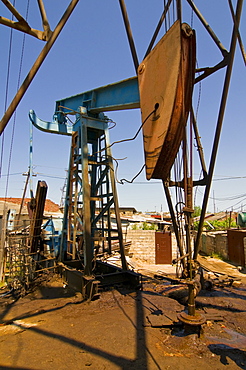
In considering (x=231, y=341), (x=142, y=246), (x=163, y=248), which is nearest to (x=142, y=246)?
(x=142, y=246)

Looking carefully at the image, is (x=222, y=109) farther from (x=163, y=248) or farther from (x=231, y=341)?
(x=163, y=248)

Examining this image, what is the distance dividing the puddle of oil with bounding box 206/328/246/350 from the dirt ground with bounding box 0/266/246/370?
1 centimetres

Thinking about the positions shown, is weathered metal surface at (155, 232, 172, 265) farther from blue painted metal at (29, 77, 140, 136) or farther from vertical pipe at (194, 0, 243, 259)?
vertical pipe at (194, 0, 243, 259)

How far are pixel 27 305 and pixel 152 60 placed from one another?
567cm

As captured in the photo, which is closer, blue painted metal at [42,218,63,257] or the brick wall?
blue painted metal at [42,218,63,257]

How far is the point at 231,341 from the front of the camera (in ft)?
10.6

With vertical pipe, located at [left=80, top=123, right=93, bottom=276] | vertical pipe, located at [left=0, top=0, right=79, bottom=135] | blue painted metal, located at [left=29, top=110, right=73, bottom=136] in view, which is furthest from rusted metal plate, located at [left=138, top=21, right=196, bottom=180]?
blue painted metal, located at [left=29, top=110, right=73, bottom=136]

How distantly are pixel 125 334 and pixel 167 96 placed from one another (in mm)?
3372

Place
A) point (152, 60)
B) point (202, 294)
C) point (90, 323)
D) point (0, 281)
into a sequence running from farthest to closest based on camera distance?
point (0, 281), point (202, 294), point (90, 323), point (152, 60)

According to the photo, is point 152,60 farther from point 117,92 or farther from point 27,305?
point 27,305

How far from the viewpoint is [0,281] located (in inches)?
380

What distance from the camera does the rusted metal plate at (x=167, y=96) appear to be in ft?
10.3

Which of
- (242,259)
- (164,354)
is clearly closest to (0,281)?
(164,354)

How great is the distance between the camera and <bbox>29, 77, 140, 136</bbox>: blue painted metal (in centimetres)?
619
